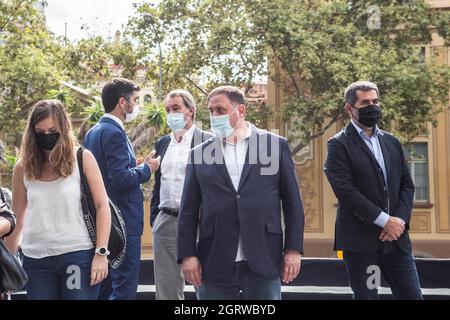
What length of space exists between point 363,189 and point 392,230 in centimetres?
36

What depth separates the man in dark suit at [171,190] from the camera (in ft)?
19.6

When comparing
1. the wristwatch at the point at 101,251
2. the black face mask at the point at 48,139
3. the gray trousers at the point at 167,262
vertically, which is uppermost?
the black face mask at the point at 48,139

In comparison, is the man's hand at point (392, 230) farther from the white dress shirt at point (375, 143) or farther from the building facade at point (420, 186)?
the building facade at point (420, 186)

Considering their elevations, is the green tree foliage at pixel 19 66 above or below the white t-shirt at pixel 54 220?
above

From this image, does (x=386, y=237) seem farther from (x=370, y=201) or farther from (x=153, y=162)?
(x=153, y=162)

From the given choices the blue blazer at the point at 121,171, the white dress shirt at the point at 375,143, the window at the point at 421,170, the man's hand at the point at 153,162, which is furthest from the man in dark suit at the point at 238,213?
the window at the point at 421,170

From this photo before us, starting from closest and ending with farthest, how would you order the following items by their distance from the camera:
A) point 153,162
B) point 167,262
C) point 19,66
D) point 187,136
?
point 153,162 → point 167,262 → point 187,136 → point 19,66

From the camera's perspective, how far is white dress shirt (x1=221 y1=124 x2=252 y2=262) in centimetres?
440

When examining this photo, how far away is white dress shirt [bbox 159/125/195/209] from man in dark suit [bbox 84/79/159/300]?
13.0 inches

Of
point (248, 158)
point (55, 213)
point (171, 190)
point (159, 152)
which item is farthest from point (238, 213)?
point (159, 152)

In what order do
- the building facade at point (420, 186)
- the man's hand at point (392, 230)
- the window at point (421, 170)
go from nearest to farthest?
the man's hand at point (392, 230)
the building facade at point (420, 186)
the window at point (421, 170)

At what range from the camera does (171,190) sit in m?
6.05

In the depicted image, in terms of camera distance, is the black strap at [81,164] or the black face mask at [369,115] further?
the black face mask at [369,115]

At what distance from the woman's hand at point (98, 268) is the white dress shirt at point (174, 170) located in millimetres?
1848
